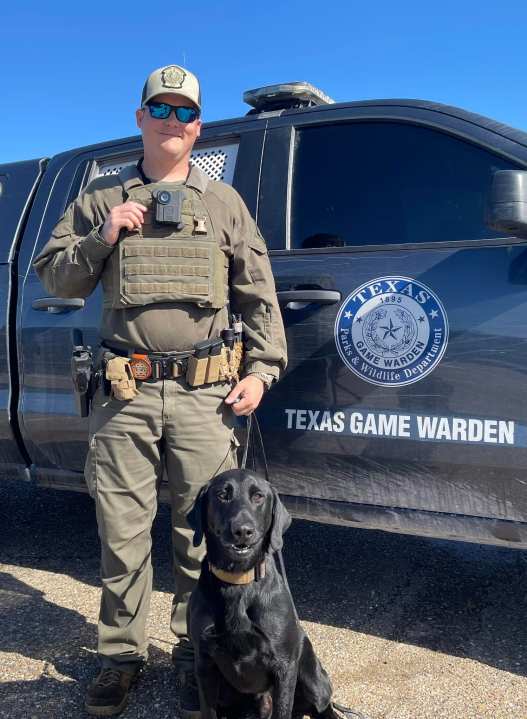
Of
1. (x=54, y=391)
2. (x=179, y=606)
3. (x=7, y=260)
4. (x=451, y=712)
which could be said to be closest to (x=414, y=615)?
(x=451, y=712)

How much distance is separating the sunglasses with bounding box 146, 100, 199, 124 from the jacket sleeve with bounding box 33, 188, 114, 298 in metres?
0.37

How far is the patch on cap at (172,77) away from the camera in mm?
2383

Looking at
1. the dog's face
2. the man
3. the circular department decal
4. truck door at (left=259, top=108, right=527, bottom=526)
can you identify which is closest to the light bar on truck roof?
truck door at (left=259, top=108, right=527, bottom=526)

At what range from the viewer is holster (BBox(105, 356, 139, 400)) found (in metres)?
2.38

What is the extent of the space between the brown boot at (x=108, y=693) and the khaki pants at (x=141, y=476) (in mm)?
34

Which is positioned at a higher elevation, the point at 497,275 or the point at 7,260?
the point at 7,260

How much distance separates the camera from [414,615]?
10.1ft

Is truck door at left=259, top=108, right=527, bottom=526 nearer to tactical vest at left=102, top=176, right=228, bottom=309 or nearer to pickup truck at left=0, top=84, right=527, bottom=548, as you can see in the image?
pickup truck at left=0, top=84, right=527, bottom=548

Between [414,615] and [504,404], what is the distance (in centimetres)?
116

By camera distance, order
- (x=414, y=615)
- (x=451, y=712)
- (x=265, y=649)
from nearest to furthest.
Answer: (x=265, y=649)
(x=451, y=712)
(x=414, y=615)

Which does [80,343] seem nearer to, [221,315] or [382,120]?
[221,315]

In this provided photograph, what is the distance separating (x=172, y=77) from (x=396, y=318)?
1125mm

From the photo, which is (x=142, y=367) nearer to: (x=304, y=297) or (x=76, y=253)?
(x=76, y=253)

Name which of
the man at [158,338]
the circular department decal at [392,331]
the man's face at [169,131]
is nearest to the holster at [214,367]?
the man at [158,338]
